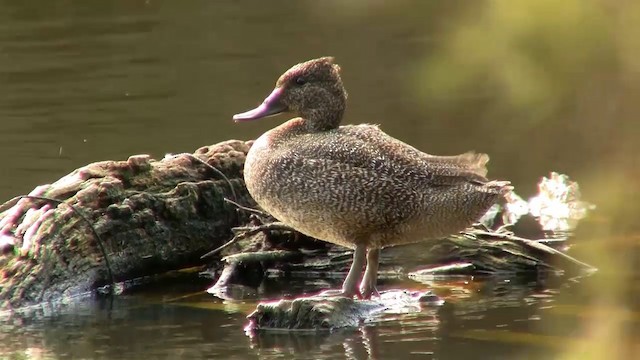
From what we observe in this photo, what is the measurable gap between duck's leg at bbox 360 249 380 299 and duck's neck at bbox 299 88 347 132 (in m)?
0.85

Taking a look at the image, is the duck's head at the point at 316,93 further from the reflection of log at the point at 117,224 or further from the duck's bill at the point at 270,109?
the reflection of log at the point at 117,224

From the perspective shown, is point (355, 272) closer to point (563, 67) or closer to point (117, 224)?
point (117, 224)

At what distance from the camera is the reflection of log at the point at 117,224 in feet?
26.6

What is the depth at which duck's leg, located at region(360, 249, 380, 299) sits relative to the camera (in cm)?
768

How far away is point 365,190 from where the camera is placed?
23.6 feet

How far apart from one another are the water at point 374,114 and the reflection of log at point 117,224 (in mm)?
297

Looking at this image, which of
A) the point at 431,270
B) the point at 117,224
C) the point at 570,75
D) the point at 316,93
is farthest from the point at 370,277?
the point at 570,75

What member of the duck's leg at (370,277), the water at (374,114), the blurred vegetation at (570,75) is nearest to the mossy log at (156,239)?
the water at (374,114)

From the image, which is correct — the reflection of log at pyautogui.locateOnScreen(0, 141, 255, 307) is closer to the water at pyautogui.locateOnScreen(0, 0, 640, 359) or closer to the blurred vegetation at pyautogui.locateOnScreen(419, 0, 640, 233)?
the water at pyautogui.locateOnScreen(0, 0, 640, 359)

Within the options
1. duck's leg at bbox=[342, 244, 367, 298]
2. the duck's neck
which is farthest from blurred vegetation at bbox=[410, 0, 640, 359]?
the duck's neck

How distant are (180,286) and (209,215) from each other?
651mm

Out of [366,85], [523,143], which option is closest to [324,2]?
[523,143]

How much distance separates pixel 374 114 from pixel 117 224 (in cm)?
545

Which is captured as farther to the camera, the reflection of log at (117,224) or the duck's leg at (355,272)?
the reflection of log at (117,224)
